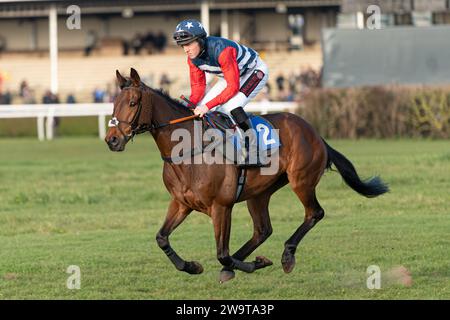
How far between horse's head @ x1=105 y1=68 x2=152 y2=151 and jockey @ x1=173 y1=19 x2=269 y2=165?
410 mm

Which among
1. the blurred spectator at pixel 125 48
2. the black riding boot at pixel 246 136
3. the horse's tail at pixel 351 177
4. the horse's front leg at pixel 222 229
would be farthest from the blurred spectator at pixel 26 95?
the horse's front leg at pixel 222 229

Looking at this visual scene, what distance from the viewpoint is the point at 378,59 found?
2481 centimetres

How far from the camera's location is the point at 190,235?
11.5 m

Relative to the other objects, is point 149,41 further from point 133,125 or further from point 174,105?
point 133,125

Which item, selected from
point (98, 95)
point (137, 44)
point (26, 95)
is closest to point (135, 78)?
point (98, 95)

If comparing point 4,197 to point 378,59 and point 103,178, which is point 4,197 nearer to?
point 103,178

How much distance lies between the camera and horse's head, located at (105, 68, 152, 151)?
7.95 metres

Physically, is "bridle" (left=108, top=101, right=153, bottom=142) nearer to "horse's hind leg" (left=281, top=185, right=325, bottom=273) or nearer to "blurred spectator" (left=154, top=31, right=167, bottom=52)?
"horse's hind leg" (left=281, top=185, right=325, bottom=273)

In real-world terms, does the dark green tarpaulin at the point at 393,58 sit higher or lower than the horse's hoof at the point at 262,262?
higher

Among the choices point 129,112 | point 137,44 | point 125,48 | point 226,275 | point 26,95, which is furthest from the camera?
point 125,48

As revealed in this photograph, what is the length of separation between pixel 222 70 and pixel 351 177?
1723 millimetres

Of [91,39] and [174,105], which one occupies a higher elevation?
[91,39]

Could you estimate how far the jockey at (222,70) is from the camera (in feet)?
27.3

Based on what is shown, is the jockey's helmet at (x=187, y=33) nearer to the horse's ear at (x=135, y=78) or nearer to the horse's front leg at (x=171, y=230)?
the horse's ear at (x=135, y=78)
